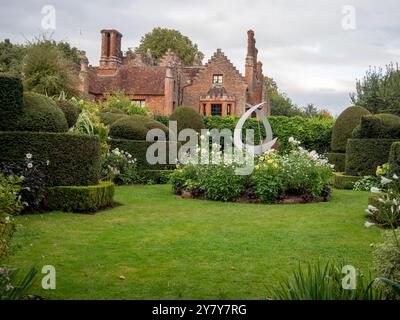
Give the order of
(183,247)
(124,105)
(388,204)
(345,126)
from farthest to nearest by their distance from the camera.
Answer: (124,105)
(345,126)
(388,204)
(183,247)

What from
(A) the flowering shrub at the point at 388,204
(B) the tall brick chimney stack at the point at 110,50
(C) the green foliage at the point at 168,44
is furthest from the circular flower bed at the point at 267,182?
(C) the green foliage at the point at 168,44

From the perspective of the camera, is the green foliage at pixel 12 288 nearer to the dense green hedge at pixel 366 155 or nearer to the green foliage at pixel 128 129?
the green foliage at pixel 128 129

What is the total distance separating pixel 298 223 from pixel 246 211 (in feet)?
6.03

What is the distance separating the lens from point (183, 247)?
7.40 m

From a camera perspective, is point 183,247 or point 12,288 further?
point 183,247

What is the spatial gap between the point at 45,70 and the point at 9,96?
14123 mm

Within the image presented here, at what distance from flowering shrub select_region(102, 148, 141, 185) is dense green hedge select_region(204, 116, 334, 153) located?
13.9 meters

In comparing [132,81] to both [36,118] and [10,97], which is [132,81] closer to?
[36,118]

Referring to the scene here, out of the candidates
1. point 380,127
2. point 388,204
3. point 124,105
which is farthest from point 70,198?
point 124,105

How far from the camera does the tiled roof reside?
134 feet

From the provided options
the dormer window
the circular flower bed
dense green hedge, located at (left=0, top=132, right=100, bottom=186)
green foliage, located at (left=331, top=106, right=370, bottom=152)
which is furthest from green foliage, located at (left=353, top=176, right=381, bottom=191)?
the dormer window

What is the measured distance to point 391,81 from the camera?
107 feet
